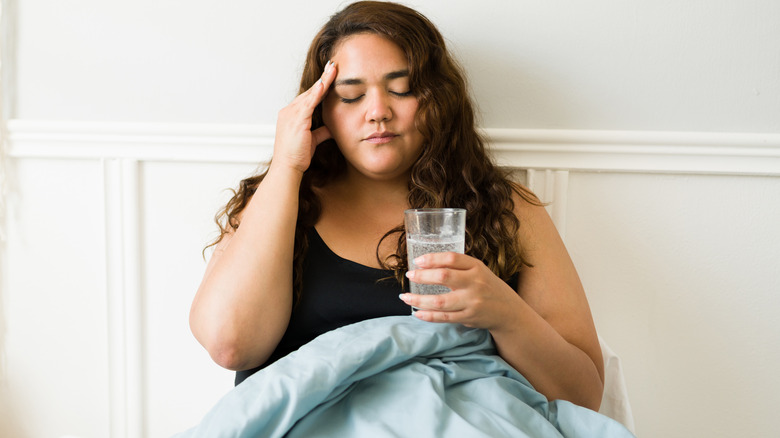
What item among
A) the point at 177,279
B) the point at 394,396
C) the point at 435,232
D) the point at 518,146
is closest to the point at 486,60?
the point at 518,146

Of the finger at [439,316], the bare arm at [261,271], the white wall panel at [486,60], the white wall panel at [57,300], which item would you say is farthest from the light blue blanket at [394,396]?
the white wall panel at [57,300]

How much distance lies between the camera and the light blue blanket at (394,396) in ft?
2.84

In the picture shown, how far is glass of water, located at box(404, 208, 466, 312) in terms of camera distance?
0.94 metres

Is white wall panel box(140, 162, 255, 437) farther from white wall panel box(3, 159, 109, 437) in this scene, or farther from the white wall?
white wall panel box(3, 159, 109, 437)

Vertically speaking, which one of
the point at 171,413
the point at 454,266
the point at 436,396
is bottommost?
the point at 171,413

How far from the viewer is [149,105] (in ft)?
5.01

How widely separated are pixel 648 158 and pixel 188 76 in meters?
1.16

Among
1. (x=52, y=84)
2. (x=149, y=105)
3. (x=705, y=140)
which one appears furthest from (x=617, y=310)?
Answer: (x=52, y=84)

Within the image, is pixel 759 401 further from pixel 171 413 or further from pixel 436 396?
pixel 171 413

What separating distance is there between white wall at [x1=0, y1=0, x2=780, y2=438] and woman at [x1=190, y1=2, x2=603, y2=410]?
228 mm

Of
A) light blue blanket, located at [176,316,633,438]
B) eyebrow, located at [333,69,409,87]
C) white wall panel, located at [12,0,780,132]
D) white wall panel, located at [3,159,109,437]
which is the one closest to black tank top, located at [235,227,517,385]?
light blue blanket, located at [176,316,633,438]

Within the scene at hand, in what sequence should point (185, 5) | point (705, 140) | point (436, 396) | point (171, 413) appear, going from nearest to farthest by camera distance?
point (436, 396) → point (705, 140) → point (185, 5) → point (171, 413)

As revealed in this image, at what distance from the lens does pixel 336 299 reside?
47.2 inches

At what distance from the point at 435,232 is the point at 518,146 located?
58 cm
